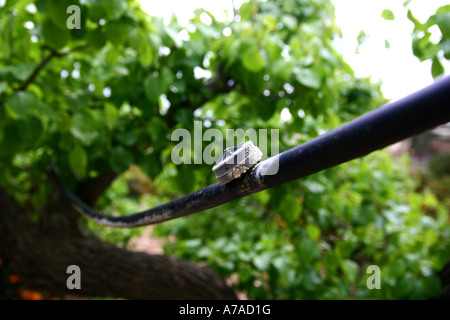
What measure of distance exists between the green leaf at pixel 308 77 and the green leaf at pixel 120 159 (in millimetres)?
476

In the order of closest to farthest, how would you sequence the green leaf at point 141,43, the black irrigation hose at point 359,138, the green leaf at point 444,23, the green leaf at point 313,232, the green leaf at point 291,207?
the black irrigation hose at point 359,138 < the green leaf at point 444,23 < the green leaf at point 141,43 < the green leaf at point 291,207 < the green leaf at point 313,232

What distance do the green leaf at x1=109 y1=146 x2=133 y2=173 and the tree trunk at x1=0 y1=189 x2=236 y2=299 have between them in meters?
0.32

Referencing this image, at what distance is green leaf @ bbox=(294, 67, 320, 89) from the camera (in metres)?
0.81

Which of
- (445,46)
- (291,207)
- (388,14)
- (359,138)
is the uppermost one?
(388,14)

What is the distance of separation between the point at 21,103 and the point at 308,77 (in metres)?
0.63

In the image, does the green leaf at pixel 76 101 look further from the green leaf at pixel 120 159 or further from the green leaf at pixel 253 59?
the green leaf at pixel 253 59

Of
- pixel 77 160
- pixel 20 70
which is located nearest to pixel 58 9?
pixel 20 70

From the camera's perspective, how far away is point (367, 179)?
129 centimetres

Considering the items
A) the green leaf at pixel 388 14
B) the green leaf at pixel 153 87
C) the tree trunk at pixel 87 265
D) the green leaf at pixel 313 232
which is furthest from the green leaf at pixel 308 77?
the tree trunk at pixel 87 265

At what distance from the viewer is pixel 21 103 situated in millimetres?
689

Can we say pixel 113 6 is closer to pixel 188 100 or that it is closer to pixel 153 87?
pixel 153 87

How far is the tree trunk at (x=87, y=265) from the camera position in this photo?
1033 mm
